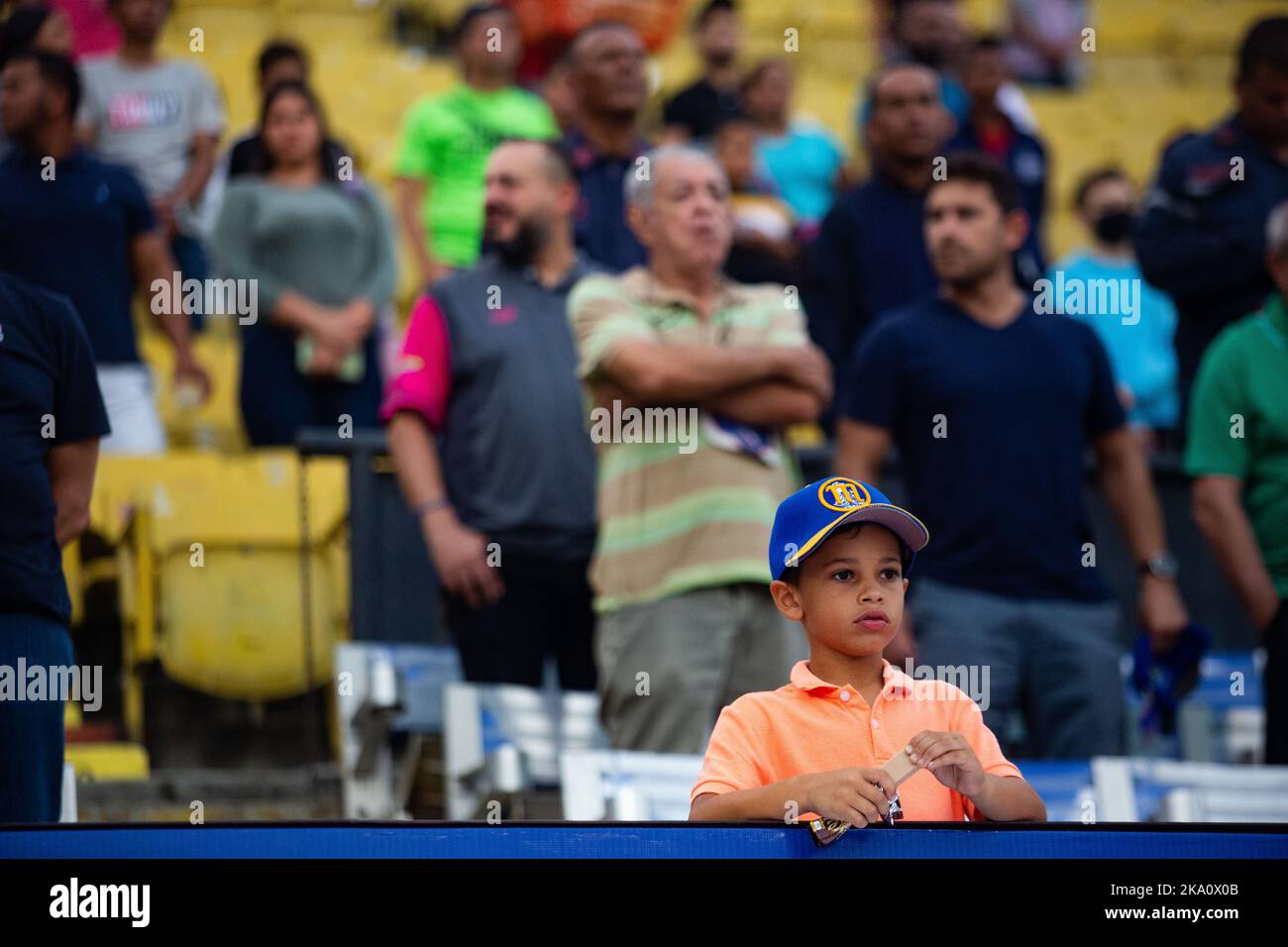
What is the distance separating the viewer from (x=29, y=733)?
4395 millimetres

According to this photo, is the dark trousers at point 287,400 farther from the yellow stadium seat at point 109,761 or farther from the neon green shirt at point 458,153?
the yellow stadium seat at point 109,761

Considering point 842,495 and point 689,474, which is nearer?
point 842,495

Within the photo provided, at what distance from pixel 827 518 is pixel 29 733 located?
5.85ft

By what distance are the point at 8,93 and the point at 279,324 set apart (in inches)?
46.8

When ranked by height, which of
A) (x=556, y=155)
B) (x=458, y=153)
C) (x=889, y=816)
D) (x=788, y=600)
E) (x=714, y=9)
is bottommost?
(x=889, y=816)

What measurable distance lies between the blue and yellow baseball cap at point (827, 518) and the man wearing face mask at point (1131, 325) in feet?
16.3

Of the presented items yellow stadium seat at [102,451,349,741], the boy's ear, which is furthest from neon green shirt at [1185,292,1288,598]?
yellow stadium seat at [102,451,349,741]

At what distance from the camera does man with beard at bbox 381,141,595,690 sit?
6133 millimetres

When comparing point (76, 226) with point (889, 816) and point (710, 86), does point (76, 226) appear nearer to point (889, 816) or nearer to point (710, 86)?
point (710, 86)

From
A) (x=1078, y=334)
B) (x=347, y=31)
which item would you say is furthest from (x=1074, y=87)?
(x=1078, y=334)

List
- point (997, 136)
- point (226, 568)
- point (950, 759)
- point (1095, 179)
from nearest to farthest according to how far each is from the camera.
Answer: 1. point (950, 759)
2. point (226, 568)
3. point (997, 136)
4. point (1095, 179)

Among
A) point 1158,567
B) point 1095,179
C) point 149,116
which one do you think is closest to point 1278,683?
point 1158,567

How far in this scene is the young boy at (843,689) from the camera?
140 inches

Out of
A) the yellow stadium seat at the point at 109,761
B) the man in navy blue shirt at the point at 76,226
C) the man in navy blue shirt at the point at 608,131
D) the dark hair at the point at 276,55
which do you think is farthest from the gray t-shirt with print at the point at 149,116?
the yellow stadium seat at the point at 109,761
